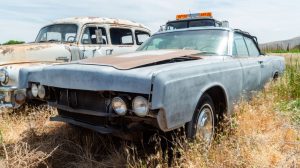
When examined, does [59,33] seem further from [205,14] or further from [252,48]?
[205,14]

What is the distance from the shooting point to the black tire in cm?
308

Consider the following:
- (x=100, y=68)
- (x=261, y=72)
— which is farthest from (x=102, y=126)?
(x=261, y=72)

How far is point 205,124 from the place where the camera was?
341 centimetres

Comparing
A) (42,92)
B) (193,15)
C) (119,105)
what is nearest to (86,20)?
(42,92)

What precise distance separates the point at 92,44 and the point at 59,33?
27.4 inches

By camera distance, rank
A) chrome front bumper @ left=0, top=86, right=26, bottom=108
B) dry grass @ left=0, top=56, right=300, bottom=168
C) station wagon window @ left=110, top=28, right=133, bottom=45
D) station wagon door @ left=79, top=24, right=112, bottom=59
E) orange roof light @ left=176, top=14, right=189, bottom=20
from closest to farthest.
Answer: dry grass @ left=0, top=56, right=300, bottom=168
chrome front bumper @ left=0, top=86, right=26, bottom=108
station wagon door @ left=79, top=24, right=112, bottom=59
station wagon window @ left=110, top=28, right=133, bottom=45
orange roof light @ left=176, top=14, right=189, bottom=20

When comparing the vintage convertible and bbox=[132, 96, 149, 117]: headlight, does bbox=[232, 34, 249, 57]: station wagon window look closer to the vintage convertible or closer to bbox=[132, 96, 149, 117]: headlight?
the vintage convertible

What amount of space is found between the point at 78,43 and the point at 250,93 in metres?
3.38

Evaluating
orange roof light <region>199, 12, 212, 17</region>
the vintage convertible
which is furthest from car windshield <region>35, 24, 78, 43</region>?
orange roof light <region>199, 12, 212, 17</region>

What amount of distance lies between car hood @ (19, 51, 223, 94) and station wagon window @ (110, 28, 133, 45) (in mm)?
3662

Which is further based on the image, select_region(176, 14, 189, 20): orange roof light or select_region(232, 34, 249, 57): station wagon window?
select_region(176, 14, 189, 20): orange roof light

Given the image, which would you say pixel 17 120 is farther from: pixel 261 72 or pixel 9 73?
pixel 261 72

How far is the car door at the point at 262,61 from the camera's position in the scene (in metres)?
5.11

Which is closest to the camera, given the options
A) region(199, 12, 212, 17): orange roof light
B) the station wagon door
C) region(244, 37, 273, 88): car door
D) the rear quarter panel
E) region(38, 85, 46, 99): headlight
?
the rear quarter panel
